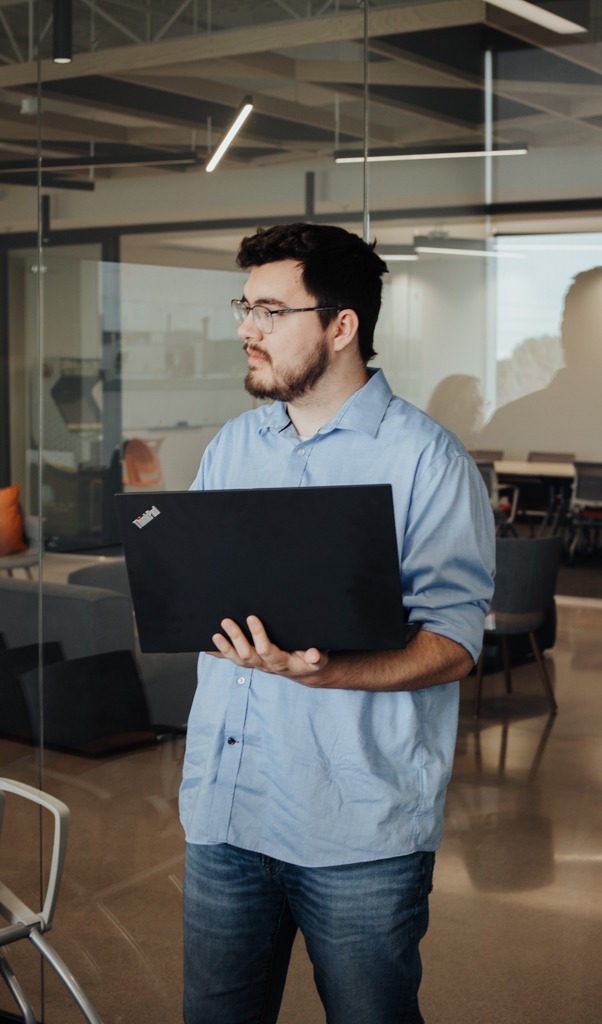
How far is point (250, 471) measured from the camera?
2.17 m

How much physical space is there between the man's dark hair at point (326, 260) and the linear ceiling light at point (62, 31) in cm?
179

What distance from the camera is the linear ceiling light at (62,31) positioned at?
3.55 metres

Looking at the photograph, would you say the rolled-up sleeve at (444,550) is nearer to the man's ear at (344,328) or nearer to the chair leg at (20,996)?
the man's ear at (344,328)

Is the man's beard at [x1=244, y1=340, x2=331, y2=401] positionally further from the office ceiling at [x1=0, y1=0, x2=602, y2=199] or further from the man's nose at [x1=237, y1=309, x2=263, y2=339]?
the office ceiling at [x1=0, y1=0, x2=602, y2=199]

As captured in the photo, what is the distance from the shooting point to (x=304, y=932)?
6.79 feet

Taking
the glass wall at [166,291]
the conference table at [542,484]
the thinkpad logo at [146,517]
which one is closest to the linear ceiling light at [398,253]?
the glass wall at [166,291]

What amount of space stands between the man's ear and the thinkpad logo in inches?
18.5

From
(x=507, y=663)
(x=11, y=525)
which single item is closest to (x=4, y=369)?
(x=11, y=525)

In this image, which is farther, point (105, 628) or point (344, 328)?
point (105, 628)

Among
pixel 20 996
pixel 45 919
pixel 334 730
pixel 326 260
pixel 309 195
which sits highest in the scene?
pixel 309 195

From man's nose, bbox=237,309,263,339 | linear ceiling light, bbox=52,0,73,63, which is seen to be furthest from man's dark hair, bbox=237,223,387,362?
linear ceiling light, bbox=52,0,73,63

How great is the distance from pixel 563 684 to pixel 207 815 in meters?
1.72

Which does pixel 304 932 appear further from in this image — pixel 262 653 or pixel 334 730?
pixel 262 653

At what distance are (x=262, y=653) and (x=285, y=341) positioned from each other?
0.57 metres
